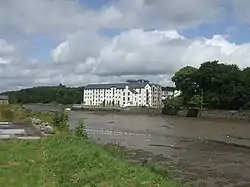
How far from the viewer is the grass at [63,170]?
11.3 meters

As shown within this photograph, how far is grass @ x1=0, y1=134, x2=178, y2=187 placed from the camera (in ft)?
37.0

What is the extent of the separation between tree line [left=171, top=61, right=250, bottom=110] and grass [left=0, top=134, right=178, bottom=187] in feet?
256

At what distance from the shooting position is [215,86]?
3903 inches

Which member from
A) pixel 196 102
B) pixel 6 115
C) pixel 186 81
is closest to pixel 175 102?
pixel 186 81


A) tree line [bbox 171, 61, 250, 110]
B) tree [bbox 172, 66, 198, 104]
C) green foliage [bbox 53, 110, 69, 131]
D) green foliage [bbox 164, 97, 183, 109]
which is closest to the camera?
green foliage [bbox 53, 110, 69, 131]

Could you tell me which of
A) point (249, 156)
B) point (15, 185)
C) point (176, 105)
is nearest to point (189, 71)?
point (176, 105)

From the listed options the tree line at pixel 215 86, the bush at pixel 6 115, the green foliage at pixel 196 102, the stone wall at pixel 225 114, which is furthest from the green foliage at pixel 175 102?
the bush at pixel 6 115

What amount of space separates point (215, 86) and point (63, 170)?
88.7 meters

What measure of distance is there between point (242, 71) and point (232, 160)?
71.7 metres

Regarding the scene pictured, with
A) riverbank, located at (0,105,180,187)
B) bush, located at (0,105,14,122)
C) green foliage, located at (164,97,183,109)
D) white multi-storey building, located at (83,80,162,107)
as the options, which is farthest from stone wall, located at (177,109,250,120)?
white multi-storey building, located at (83,80,162,107)

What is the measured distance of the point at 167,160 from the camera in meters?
28.4

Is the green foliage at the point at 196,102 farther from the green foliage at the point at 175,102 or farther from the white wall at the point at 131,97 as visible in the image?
the white wall at the point at 131,97

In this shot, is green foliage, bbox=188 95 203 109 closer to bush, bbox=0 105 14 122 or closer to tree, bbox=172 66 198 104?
tree, bbox=172 66 198 104

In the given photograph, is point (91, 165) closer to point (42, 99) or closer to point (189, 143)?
point (189, 143)
